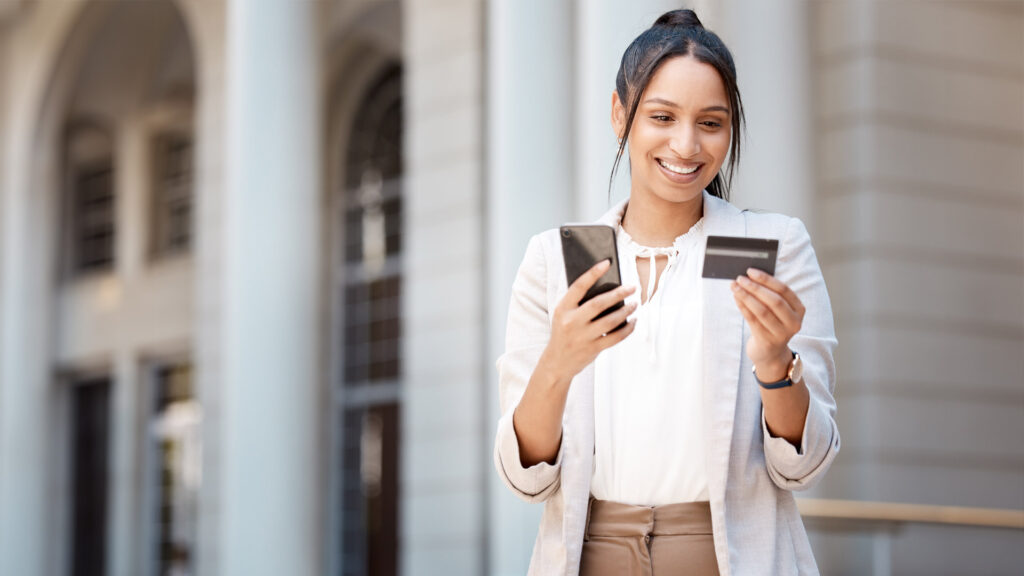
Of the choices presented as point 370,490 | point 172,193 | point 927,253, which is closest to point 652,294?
point 927,253

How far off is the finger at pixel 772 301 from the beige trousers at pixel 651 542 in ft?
1.10

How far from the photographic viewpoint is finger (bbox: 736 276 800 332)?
1824 millimetres

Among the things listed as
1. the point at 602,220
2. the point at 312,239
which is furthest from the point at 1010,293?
the point at 602,220

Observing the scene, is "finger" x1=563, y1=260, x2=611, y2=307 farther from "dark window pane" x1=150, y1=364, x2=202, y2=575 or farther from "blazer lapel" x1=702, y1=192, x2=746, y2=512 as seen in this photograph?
"dark window pane" x1=150, y1=364, x2=202, y2=575

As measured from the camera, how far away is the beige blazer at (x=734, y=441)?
6.37 ft

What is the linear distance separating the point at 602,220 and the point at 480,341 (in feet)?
29.1

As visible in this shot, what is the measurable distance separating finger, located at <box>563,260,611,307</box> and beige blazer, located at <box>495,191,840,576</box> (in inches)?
5.5

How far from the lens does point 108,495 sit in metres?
18.4

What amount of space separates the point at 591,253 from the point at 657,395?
0.98 ft

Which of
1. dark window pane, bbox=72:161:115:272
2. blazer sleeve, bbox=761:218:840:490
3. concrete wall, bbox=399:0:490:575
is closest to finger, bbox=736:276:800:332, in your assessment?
blazer sleeve, bbox=761:218:840:490

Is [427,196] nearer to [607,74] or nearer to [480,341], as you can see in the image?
[480,341]

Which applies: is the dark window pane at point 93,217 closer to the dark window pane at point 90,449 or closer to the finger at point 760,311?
the dark window pane at point 90,449

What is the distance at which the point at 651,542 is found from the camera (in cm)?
196

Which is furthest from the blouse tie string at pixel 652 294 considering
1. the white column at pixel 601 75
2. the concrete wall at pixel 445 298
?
the concrete wall at pixel 445 298
